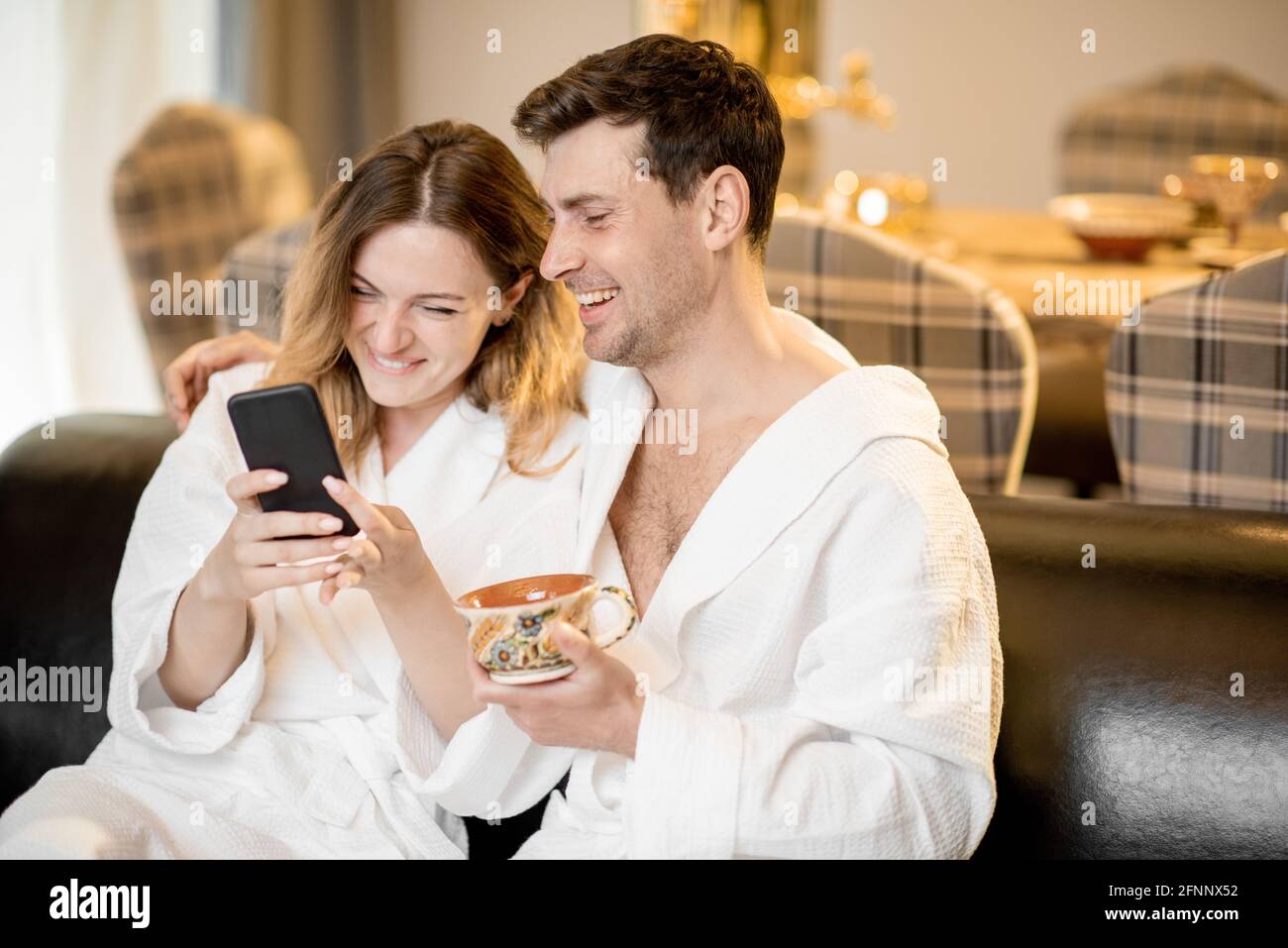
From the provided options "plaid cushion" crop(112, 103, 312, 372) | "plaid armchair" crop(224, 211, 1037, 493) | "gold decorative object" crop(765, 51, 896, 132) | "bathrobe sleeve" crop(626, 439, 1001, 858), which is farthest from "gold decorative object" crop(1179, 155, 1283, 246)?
"plaid cushion" crop(112, 103, 312, 372)

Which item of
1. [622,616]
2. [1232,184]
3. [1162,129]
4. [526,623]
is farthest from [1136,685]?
[1162,129]

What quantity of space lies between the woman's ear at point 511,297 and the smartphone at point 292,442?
0.39 metres

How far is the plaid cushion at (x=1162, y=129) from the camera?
13.5 ft

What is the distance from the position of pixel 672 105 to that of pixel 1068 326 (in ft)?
4.98

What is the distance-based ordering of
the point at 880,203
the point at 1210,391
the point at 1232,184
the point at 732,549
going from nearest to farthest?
the point at 732,549, the point at 1210,391, the point at 1232,184, the point at 880,203

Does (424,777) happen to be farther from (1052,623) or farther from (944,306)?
(944,306)

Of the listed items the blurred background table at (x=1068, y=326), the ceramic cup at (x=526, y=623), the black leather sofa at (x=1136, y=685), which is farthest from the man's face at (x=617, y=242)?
the blurred background table at (x=1068, y=326)

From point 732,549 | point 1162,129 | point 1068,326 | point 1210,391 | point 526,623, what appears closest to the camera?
point 526,623

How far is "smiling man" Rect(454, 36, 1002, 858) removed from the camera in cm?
130

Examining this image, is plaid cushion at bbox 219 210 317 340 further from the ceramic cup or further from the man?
the ceramic cup

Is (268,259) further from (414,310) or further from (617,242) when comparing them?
(617,242)

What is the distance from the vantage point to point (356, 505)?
4.33 feet
